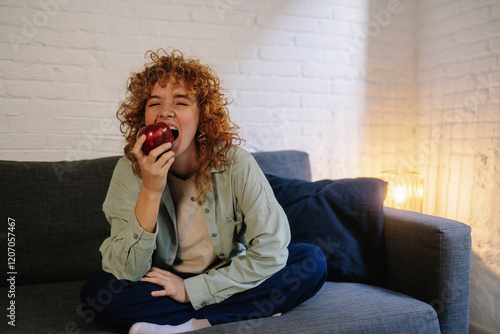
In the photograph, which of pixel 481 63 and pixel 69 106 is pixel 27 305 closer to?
pixel 69 106

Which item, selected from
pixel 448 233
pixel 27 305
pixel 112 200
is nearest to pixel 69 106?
pixel 112 200

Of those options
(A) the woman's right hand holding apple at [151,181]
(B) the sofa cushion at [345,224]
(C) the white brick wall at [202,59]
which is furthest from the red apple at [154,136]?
(C) the white brick wall at [202,59]

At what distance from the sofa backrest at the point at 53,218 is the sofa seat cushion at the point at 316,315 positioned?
0.29ft

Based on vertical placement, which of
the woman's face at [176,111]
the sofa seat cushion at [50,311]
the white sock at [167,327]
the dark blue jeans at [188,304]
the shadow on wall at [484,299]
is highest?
the woman's face at [176,111]

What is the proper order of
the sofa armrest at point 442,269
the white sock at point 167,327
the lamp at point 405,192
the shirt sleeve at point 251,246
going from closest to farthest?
the white sock at point 167,327, the shirt sleeve at point 251,246, the sofa armrest at point 442,269, the lamp at point 405,192

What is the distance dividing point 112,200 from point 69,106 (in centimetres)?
84

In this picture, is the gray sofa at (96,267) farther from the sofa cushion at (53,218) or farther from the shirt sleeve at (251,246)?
the shirt sleeve at (251,246)

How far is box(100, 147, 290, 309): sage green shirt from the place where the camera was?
1.31 m

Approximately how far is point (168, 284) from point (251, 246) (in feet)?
0.93

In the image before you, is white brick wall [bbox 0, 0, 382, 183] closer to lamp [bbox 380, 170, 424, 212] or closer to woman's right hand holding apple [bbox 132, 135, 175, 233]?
lamp [bbox 380, 170, 424, 212]

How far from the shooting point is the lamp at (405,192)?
7.52 feet

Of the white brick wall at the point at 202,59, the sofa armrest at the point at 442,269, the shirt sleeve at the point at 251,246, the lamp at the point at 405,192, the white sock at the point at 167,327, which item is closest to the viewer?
the white sock at the point at 167,327

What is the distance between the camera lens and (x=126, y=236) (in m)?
1.30

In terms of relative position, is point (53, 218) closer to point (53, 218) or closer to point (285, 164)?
A: point (53, 218)
